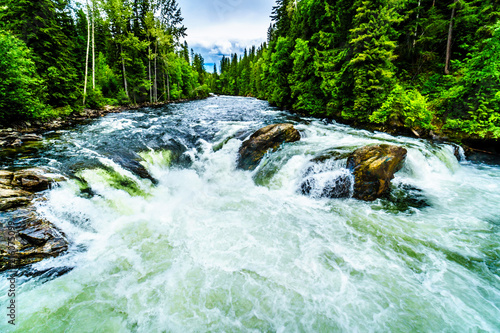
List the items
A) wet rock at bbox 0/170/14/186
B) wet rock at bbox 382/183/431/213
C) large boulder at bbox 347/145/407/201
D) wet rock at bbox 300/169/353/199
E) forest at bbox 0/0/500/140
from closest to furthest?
wet rock at bbox 0/170/14/186 → wet rock at bbox 382/183/431/213 → large boulder at bbox 347/145/407/201 → wet rock at bbox 300/169/353/199 → forest at bbox 0/0/500/140

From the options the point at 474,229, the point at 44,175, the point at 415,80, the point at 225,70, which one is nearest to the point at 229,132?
the point at 44,175

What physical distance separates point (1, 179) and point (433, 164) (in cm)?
1504

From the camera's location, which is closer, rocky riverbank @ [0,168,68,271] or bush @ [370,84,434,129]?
rocky riverbank @ [0,168,68,271]

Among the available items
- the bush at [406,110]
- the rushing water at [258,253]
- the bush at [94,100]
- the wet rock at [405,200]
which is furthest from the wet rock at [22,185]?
the bush at [94,100]

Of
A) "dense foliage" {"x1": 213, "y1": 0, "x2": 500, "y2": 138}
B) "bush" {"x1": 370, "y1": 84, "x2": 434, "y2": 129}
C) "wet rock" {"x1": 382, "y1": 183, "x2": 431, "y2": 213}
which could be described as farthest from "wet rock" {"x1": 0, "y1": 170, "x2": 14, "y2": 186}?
"bush" {"x1": 370, "y1": 84, "x2": 434, "y2": 129}

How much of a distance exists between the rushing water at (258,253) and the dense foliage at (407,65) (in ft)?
12.4

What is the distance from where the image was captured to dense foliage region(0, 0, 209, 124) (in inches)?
363

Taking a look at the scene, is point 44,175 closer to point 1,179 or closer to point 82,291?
point 1,179

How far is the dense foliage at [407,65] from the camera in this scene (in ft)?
29.6

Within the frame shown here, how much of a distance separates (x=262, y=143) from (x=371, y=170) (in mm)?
4767

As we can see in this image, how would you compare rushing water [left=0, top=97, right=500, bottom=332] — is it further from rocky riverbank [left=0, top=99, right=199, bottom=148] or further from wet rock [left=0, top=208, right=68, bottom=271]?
rocky riverbank [left=0, top=99, right=199, bottom=148]

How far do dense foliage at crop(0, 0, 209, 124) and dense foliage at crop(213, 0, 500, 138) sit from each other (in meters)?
18.1

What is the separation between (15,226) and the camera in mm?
3922

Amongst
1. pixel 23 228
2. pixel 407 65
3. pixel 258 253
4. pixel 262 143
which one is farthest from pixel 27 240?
pixel 407 65
